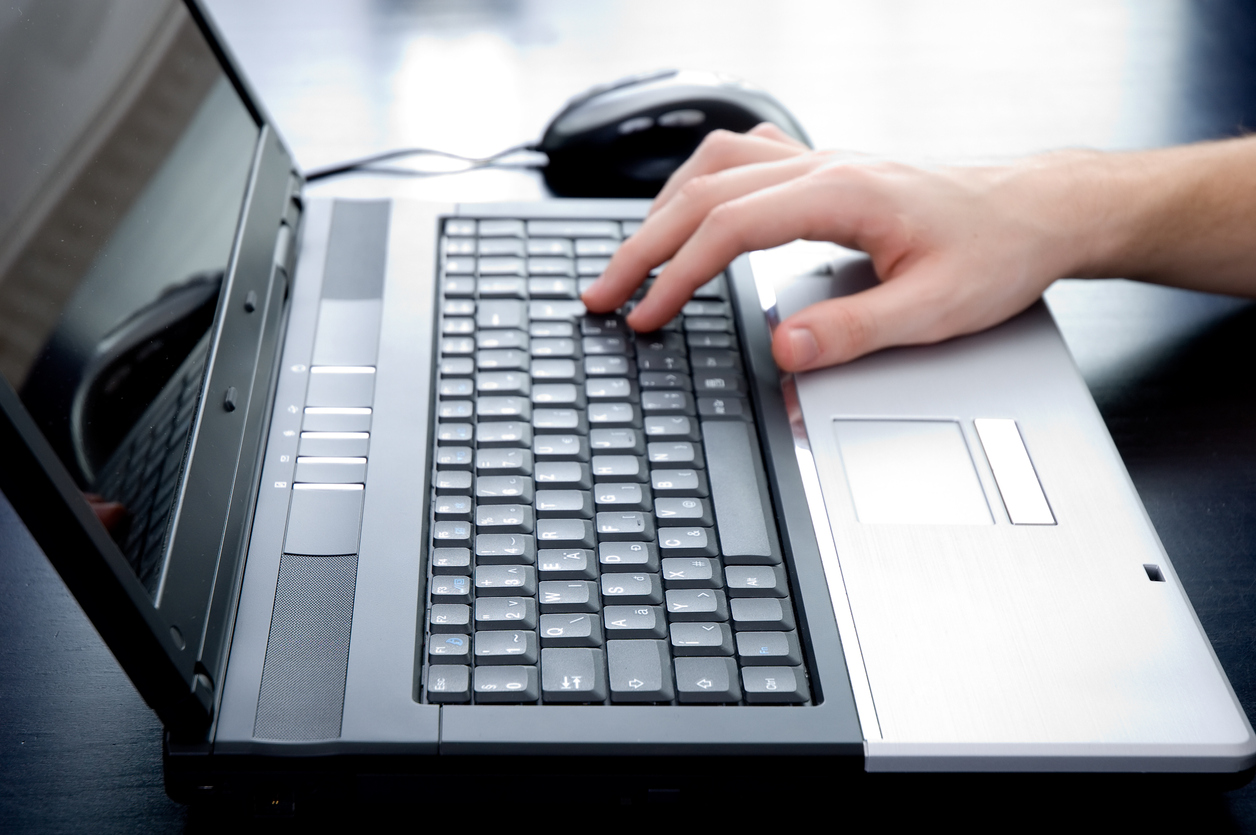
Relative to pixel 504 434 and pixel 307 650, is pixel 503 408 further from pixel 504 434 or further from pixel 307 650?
pixel 307 650

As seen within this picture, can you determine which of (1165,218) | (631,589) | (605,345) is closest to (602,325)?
(605,345)

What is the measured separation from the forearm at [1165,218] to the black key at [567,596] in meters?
0.43

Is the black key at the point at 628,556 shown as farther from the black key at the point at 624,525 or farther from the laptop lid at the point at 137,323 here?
the laptop lid at the point at 137,323

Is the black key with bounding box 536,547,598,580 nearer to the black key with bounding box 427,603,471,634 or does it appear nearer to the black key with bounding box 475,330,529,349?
the black key with bounding box 427,603,471,634

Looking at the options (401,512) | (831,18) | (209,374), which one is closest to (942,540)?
(401,512)

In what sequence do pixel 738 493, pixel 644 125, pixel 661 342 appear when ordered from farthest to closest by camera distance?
pixel 644 125
pixel 661 342
pixel 738 493

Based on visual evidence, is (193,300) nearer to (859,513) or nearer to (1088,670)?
(859,513)

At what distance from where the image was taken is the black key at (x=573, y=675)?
45 cm

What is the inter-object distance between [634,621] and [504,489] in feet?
0.37

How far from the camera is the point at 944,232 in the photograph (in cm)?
67

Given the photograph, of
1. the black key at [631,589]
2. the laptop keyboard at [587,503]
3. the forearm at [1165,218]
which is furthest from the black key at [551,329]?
the forearm at [1165,218]

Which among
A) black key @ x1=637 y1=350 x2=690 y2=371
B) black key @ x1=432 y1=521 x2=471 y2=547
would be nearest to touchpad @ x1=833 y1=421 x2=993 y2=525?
black key @ x1=637 y1=350 x2=690 y2=371

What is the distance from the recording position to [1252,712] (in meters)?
0.50

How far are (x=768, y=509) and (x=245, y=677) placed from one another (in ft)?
0.90
